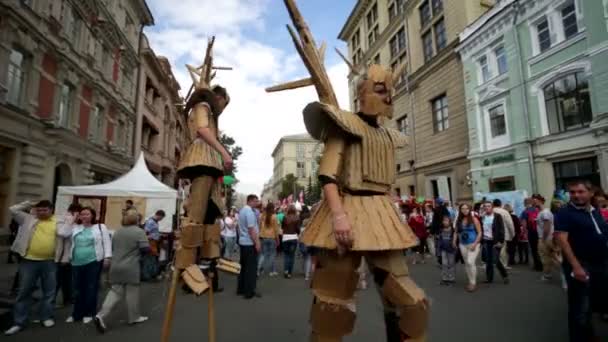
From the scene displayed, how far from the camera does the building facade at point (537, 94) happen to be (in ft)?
41.4

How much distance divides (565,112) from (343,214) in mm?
16637

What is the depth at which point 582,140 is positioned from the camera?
13141 mm

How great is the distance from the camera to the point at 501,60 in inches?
665

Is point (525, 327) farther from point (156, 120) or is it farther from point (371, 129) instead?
point (156, 120)

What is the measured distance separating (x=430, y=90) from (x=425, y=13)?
609 centimetres

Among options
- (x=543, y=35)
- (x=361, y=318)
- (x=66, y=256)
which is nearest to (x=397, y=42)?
(x=543, y=35)

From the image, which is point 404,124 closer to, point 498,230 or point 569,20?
point 569,20

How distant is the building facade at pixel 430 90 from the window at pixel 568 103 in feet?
16.5

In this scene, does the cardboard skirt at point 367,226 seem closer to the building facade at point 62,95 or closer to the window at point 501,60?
the building facade at point 62,95

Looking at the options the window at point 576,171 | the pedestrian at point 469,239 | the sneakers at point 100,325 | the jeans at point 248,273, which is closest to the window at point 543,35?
the window at point 576,171

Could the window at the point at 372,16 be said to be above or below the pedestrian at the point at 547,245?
above

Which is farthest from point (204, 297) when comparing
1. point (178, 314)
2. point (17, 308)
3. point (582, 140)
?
point (582, 140)

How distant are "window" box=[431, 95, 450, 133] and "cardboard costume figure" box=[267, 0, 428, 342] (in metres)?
20.9

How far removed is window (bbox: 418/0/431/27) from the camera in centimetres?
2330
